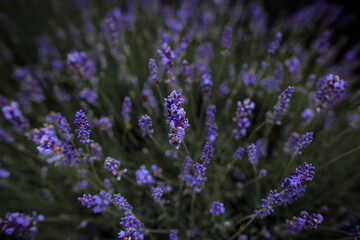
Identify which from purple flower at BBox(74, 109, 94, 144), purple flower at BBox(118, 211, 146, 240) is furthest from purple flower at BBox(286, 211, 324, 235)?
purple flower at BBox(74, 109, 94, 144)

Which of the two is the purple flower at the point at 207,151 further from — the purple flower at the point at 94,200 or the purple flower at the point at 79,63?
the purple flower at the point at 79,63

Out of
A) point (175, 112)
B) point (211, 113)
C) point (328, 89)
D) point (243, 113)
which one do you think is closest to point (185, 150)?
point (211, 113)

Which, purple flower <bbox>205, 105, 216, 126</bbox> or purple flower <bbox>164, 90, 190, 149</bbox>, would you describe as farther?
purple flower <bbox>205, 105, 216, 126</bbox>

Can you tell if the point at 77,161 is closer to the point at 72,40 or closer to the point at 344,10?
the point at 72,40

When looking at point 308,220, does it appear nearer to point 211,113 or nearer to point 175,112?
point 211,113

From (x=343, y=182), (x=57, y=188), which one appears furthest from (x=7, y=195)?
(x=343, y=182)

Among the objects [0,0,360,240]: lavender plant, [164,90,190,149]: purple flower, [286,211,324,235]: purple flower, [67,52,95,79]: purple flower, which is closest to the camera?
[164,90,190,149]: purple flower

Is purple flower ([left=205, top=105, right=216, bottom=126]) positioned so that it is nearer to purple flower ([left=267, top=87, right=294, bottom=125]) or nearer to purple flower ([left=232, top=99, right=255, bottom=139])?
purple flower ([left=232, top=99, right=255, bottom=139])
